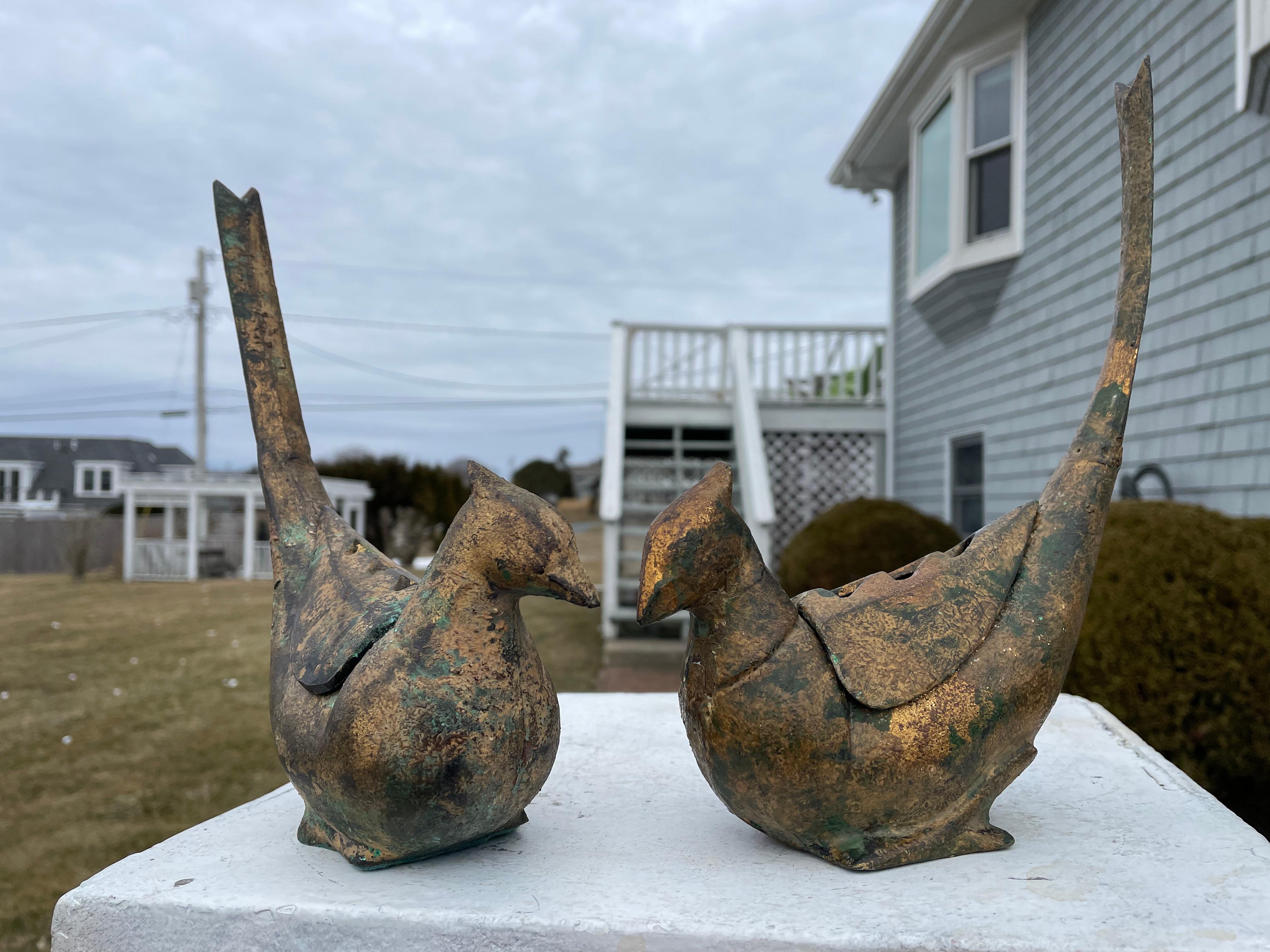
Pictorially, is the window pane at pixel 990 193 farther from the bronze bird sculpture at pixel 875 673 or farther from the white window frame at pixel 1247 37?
the bronze bird sculpture at pixel 875 673

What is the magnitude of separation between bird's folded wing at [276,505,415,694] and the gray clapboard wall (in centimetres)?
465

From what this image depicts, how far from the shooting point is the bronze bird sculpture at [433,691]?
1.73 metres

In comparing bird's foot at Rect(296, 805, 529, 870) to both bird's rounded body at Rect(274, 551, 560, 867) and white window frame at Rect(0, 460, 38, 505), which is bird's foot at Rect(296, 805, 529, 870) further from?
white window frame at Rect(0, 460, 38, 505)

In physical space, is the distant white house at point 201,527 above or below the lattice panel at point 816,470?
below

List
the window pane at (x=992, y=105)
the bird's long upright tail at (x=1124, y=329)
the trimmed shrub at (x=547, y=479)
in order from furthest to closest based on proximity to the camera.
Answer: the trimmed shrub at (x=547, y=479)
the window pane at (x=992, y=105)
the bird's long upright tail at (x=1124, y=329)

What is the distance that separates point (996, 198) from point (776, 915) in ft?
25.7

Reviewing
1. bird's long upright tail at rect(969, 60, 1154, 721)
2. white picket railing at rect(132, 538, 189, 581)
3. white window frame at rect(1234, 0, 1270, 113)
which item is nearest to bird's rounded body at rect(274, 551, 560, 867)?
bird's long upright tail at rect(969, 60, 1154, 721)

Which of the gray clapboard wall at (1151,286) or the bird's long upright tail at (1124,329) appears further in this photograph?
the gray clapboard wall at (1151,286)

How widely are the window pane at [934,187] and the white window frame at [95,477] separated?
23.8m

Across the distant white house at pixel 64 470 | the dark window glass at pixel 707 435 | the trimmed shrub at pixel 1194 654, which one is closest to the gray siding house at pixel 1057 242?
the trimmed shrub at pixel 1194 654

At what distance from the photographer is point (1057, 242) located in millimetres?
7008

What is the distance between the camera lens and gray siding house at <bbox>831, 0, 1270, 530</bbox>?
4.89 metres

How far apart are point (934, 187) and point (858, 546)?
396 cm

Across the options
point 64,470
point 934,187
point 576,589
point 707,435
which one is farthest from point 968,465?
point 64,470
